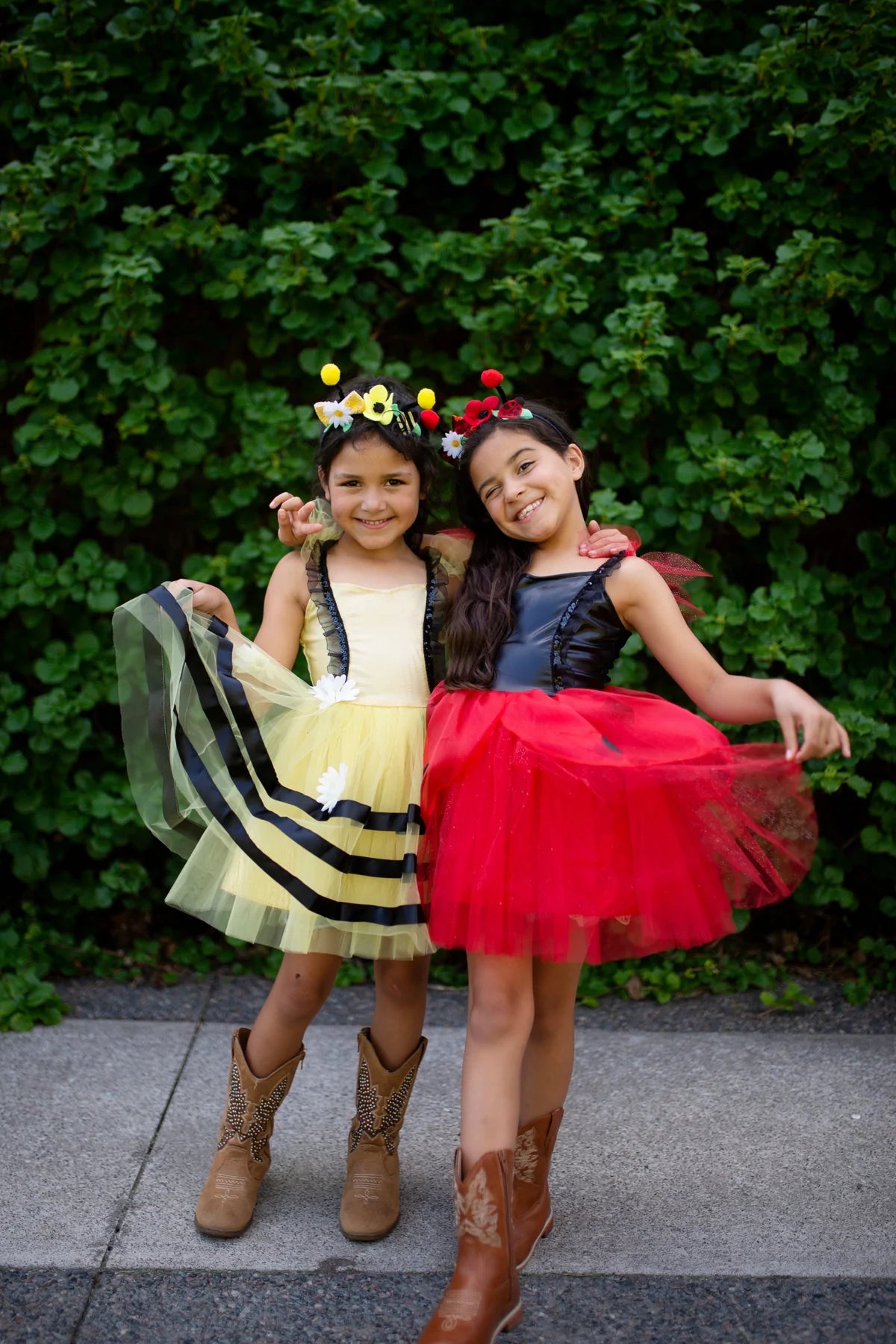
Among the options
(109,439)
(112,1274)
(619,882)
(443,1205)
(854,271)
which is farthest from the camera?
(109,439)

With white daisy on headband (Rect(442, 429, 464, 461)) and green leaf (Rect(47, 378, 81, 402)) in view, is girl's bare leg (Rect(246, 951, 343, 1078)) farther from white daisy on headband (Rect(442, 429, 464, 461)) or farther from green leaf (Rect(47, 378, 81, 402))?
green leaf (Rect(47, 378, 81, 402))

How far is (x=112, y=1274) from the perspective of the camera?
2092 millimetres

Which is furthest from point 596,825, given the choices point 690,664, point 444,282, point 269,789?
point 444,282

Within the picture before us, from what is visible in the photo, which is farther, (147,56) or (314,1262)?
(147,56)

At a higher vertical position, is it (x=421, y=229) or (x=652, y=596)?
(x=421, y=229)

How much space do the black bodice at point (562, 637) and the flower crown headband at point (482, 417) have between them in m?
0.32

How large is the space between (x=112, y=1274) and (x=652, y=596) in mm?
1509

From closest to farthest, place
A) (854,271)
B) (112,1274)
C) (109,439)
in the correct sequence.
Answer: (112,1274), (854,271), (109,439)

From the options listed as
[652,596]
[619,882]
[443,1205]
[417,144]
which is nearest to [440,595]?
[652,596]

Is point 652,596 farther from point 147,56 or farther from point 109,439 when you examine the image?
point 147,56

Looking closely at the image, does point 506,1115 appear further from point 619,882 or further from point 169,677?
point 169,677

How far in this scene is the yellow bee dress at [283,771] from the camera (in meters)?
2.14

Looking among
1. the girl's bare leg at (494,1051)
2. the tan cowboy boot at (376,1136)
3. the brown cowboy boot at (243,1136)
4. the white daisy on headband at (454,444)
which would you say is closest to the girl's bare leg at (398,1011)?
the tan cowboy boot at (376,1136)

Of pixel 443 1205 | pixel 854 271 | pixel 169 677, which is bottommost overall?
pixel 443 1205
